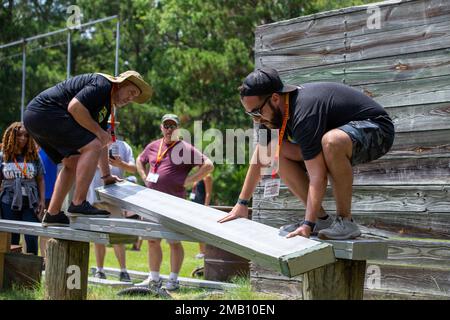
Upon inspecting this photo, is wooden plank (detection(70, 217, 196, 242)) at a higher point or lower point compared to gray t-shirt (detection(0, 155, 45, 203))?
lower

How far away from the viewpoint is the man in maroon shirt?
8211mm

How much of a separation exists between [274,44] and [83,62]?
2458 centimetres

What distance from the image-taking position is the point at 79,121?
5402mm

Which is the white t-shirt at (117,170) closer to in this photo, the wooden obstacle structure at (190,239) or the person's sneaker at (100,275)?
the person's sneaker at (100,275)

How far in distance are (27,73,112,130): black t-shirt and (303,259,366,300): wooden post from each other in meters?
2.22

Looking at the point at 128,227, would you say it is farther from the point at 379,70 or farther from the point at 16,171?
the point at 16,171

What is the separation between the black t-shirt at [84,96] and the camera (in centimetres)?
541

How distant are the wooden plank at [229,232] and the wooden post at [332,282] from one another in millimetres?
194

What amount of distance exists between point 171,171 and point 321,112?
171 inches

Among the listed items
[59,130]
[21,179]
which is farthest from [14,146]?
[59,130]

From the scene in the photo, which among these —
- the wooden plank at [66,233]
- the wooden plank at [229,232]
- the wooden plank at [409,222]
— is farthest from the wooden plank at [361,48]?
the wooden plank at [66,233]

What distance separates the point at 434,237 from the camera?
5.77 m

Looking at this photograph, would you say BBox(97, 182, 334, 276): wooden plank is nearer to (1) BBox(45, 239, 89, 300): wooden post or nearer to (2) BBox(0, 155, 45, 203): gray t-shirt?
(1) BBox(45, 239, 89, 300): wooden post

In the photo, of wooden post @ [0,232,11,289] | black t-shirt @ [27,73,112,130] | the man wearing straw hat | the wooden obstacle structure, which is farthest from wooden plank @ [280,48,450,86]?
wooden post @ [0,232,11,289]
